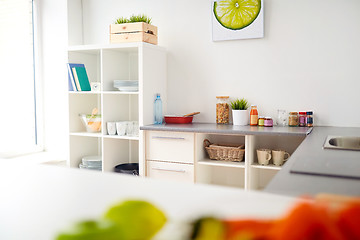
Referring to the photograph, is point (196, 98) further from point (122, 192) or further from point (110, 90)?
point (122, 192)

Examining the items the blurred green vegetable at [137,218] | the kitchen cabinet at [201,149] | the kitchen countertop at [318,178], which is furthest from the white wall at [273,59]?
the blurred green vegetable at [137,218]

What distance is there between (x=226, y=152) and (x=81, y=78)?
1.49 metres

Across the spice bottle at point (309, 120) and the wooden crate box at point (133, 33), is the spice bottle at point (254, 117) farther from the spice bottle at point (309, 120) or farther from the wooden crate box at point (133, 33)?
the wooden crate box at point (133, 33)

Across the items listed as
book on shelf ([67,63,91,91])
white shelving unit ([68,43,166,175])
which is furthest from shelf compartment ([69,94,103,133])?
book on shelf ([67,63,91,91])

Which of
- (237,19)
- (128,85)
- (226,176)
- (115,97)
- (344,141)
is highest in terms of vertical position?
(237,19)

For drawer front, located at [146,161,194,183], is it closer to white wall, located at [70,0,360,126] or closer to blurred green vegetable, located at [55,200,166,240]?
white wall, located at [70,0,360,126]

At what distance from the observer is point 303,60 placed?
301cm

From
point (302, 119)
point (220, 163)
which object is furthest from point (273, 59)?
point (220, 163)

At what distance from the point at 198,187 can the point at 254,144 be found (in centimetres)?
234

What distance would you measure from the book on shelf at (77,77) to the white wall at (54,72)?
40cm

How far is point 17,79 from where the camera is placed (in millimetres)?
3676

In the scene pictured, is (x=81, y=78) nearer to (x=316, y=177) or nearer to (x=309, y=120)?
(x=309, y=120)

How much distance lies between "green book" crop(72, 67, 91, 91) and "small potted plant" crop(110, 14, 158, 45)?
0.40 m

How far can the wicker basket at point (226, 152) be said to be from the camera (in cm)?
292
